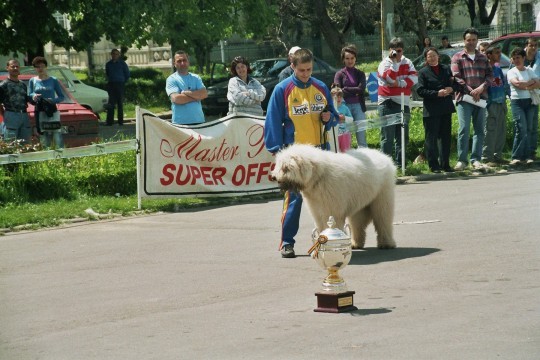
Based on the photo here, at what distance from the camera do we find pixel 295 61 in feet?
36.2

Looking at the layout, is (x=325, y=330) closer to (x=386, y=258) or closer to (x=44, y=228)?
(x=386, y=258)

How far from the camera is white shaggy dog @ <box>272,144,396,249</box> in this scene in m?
10.2

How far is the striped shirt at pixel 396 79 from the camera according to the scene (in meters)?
17.8

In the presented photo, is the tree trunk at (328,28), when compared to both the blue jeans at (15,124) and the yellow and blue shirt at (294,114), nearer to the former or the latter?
the blue jeans at (15,124)

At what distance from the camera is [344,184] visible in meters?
10.4

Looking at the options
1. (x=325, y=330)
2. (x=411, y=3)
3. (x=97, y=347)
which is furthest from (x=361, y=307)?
(x=411, y=3)

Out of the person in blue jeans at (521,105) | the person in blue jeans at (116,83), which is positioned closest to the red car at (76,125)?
the person in blue jeans at (521,105)

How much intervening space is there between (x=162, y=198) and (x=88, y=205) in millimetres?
1066

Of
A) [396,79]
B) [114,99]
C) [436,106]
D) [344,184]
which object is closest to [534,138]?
[436,106]

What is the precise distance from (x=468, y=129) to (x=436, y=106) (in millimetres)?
832

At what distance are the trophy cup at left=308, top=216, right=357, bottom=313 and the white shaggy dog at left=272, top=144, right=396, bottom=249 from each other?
1.96 metres

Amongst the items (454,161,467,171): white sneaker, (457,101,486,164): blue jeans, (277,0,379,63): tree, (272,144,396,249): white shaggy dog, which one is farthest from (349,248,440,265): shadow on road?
(277,0,379,63): tree

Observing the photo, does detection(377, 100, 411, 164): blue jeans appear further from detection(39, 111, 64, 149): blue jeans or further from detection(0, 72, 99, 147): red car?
detection(0, 72, 99, 147): red car

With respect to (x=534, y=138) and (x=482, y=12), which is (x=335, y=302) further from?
(x=482, y=12)
